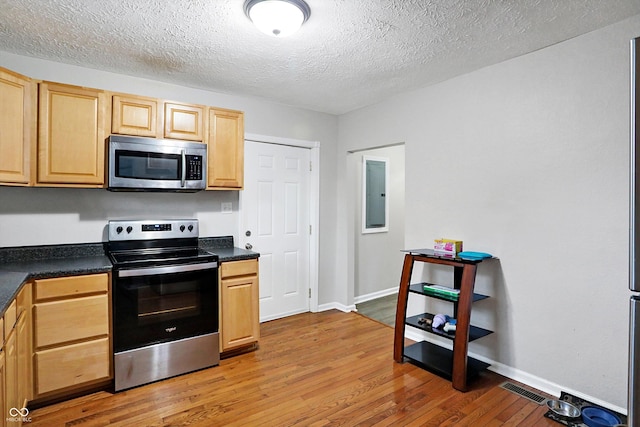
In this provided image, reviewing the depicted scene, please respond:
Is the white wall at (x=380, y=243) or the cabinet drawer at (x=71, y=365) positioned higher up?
the white wall at (x=380, y=243)

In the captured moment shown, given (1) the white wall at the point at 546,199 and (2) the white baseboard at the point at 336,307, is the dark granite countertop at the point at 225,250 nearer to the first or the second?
(2) the white baseboard at the point at 336,307

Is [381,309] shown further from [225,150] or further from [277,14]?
[277,14]

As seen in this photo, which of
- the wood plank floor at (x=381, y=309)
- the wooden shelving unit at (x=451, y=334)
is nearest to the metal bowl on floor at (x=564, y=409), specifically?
the wooden shelving unit at (x=451, y=334)

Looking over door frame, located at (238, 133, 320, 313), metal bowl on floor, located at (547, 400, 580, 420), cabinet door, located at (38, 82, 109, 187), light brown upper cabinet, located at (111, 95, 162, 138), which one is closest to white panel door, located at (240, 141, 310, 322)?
door frame, located at (238, 133, 320, 313)

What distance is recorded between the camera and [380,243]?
4.87 metres

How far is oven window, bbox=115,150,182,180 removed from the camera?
270 centimetres

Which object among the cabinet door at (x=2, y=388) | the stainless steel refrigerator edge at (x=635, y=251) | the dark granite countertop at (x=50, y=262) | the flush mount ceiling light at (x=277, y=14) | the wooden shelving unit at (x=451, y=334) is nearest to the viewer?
the stainless steel refrigerator edge at (x=635, y=251)

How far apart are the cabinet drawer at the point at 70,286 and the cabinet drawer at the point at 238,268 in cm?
84

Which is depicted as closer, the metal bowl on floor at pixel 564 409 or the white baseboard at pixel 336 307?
the metal bowl on floor at pixel 564 409

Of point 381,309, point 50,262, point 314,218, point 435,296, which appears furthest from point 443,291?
point 50,262

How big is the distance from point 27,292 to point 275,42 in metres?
2.24

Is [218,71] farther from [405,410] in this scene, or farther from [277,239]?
[405,410]

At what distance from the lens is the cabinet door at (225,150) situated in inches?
124

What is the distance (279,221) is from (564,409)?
290cm
